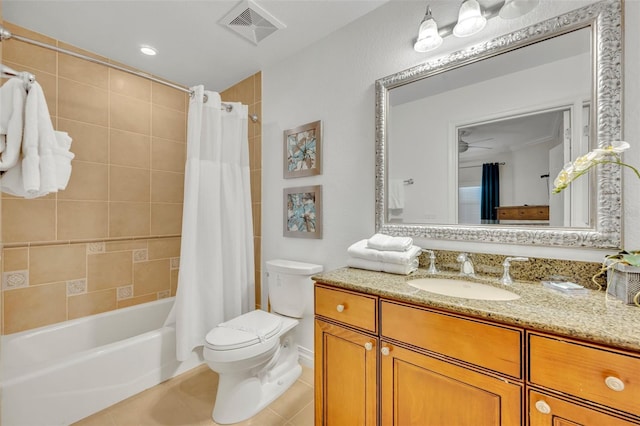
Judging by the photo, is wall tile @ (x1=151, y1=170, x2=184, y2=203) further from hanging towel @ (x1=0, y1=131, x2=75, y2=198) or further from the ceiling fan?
the ceiling fan

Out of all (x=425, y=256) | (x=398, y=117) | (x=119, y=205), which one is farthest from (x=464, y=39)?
(x=119, y=205)

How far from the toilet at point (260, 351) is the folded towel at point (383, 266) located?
431 mm

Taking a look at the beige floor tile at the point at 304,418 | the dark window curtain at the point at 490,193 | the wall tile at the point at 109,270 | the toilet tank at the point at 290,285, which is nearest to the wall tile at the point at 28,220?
the wall tile at the point at 109,270

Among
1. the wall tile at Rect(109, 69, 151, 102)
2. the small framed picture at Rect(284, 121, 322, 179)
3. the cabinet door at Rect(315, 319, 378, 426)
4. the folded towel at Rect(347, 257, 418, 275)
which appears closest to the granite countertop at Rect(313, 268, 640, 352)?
the folded towel at Rect(347, 257, 418, 275)

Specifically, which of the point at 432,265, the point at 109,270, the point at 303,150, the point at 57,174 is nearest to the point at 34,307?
the point at 109,270

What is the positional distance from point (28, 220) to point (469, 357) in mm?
2629

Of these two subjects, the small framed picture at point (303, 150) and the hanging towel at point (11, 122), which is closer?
the hanging towel at point (11, 122)

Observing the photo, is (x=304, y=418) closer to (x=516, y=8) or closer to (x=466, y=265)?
(x=466, y=265)

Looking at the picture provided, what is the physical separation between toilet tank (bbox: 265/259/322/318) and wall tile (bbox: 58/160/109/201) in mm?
1472

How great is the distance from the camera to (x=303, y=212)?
2012 millimetres

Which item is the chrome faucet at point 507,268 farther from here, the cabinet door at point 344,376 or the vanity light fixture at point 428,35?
the vanity light fixture at point 428,35

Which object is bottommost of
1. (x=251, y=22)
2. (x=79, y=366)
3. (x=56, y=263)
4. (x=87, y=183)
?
(x=79, y=366)

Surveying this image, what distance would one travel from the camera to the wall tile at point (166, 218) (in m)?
2.42

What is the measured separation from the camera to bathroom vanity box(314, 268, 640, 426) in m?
0.67
